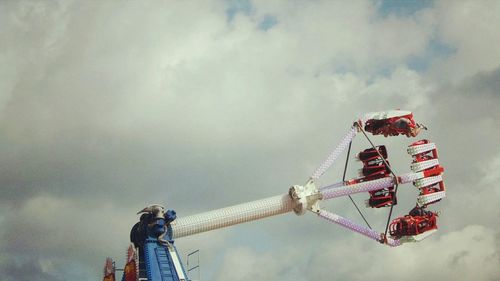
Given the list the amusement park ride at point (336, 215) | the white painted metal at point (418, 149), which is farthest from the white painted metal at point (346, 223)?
the white painted metal at point (418, 149)

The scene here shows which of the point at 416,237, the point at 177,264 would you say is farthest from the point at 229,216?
the point at 416,237

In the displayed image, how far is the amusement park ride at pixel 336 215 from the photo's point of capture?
2304 inches

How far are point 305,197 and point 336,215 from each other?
4.27m

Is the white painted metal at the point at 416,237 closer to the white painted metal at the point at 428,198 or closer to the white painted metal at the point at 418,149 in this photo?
the white painted metal at the point at 428,198

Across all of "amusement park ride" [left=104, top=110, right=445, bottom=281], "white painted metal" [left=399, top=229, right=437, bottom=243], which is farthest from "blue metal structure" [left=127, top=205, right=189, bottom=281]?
"white painted metal" [left=399, top=229, right=437, bottom=243]

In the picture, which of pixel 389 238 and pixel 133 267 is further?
pixel 389 238

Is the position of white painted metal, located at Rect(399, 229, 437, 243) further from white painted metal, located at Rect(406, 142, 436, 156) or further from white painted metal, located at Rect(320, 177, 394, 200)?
white painted metal, located at Rect(406, 142, 436, 156)

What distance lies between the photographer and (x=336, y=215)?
217 ft

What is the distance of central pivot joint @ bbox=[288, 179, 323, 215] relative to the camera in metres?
64.3

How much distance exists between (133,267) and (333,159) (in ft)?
→ 75.2

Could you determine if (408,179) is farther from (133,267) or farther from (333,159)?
(133,267)

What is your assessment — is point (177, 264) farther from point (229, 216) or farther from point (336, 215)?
point (336, 215)

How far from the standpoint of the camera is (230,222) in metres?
62.4

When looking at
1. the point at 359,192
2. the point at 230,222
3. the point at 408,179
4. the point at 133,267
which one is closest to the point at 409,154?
the point at 408,179
